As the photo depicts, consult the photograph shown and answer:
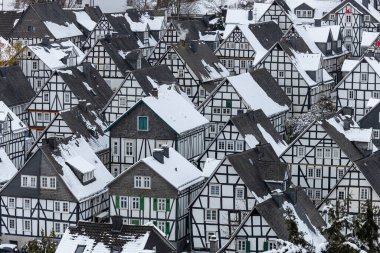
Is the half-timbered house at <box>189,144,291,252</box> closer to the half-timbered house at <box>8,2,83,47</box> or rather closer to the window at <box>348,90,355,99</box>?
the window at <box>348,90,355,99</box>

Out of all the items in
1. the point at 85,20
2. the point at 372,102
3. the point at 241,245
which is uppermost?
the point at 85,20

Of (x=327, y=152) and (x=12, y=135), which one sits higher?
(x=12, y=135)

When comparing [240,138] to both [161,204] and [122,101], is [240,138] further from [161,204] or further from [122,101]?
[122,101]

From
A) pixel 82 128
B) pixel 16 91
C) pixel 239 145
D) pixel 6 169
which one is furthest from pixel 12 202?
pixel 16 91

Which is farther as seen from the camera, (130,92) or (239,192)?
(130,92)

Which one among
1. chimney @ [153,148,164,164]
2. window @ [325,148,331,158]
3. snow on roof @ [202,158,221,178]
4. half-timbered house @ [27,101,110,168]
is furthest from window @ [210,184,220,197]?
half-timbered house @ [27,101,110,168]

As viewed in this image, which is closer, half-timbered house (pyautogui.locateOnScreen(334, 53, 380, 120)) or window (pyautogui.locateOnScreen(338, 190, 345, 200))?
window (pyautogui.locateOnScreen(338, 190, 345, 200))

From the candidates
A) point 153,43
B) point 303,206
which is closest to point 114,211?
point 303,206
